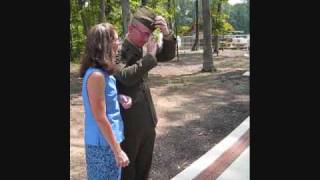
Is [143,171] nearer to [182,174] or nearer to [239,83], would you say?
[182,174]

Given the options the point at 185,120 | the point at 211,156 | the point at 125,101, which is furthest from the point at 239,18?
the point at 125,101

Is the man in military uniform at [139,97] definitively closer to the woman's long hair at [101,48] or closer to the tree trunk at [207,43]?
the woman's long hair at [101,48]

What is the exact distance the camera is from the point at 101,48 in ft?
10.9

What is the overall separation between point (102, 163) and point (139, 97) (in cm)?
66

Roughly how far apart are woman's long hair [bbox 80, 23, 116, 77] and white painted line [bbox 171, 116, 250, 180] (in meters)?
2.72

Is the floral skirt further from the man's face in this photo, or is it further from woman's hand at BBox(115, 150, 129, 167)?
the man's face

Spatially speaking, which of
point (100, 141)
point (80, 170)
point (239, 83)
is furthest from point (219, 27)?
point (100, 141)

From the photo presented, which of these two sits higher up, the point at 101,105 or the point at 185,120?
the point at 101,105

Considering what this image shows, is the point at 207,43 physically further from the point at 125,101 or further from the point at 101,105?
the point at 101,105

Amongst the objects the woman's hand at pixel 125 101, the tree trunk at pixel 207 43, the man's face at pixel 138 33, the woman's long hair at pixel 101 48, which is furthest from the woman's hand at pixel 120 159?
the tree trunk at pixel 207 43

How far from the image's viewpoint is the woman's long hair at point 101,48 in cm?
330

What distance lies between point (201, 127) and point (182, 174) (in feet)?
8.70

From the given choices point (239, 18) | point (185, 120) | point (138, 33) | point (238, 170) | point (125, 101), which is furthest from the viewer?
point (239, 18)
